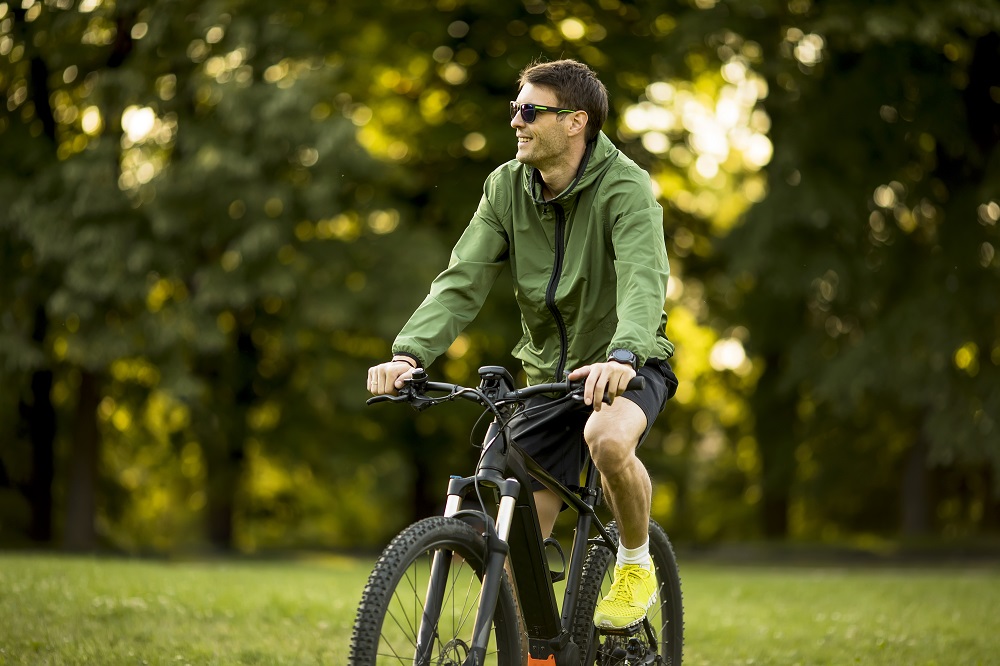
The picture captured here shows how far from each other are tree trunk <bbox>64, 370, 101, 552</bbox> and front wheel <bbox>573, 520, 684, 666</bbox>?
496 inches

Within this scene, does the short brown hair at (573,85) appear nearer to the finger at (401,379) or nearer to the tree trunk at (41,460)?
the finger at (401,379)

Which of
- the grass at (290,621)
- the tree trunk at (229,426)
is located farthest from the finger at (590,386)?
the tree trunk at (229,426)

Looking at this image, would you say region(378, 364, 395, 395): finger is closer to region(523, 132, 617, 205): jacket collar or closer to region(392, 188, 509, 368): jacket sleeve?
region(392, 188, 509, 368): jacket sleeve

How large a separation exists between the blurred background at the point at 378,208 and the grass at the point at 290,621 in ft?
16.0

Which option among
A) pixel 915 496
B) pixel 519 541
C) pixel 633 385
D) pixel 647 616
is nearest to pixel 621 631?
pixel 647 616

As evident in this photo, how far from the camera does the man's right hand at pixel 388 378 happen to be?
3.58 m

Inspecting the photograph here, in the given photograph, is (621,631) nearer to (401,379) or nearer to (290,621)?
(401,379)

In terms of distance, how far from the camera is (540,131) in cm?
394

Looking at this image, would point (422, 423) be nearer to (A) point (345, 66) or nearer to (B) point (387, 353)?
(B) point (387, 353)

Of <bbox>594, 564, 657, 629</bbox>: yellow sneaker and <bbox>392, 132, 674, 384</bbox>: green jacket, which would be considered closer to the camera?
<bbox>392, 132, 674, 384</bbox>: green jacket

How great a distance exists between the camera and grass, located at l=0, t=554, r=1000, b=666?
5.77 metres

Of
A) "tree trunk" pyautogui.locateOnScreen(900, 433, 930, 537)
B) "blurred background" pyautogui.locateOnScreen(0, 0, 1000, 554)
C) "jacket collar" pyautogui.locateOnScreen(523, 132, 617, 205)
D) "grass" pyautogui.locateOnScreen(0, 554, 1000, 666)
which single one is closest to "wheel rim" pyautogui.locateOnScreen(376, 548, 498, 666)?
"jacket collar" pyautogui.locateOnScreen(523, 132, 617, 205)

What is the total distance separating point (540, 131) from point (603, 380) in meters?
0.98

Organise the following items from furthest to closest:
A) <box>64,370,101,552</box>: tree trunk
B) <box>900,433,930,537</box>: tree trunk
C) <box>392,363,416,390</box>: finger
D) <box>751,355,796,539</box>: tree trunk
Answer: <box>751,355,796,539</box>: tree trunk
<box>900,433,930,537</box>: tree trunk
<box>64,370,101,552</box>: tree trunk
<box>392,363,416,390</box>: finger
